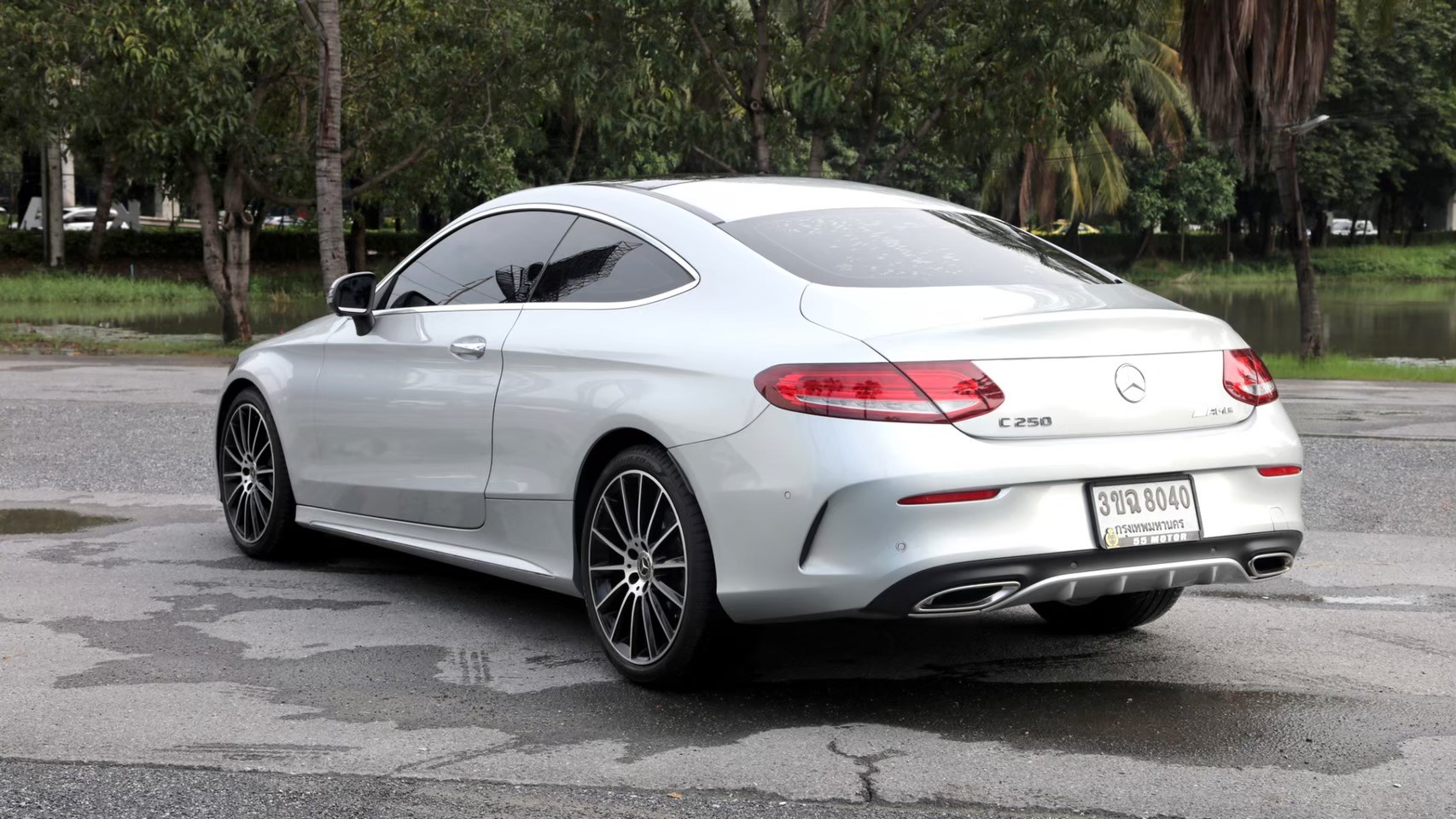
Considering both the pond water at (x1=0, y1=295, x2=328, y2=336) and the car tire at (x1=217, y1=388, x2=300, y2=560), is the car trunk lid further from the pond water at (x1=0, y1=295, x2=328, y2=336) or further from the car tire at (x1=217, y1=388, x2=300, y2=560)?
the pond water at (x1=0, y1=295, x2=328, y2=336)

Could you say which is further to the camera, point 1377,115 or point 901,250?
point 1377,115

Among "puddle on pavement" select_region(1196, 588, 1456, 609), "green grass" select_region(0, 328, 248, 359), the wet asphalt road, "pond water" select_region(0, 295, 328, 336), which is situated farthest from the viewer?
"pond water" select_region(0, 295, 328, 336)

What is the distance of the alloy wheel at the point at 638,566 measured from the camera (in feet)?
16.0

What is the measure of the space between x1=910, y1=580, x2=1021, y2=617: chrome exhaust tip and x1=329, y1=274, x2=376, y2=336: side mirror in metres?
2.96

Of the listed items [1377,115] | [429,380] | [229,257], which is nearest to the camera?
[429,380]

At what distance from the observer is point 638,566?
5.02m

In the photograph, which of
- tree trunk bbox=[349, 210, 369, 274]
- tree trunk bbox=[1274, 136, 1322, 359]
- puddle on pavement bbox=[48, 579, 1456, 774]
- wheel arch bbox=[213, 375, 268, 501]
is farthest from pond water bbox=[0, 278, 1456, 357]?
puddle on pavement bbox=[48, 579, 1456, 774]

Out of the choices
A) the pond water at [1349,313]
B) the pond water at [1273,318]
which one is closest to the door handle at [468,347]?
the pond water at [1349,313]

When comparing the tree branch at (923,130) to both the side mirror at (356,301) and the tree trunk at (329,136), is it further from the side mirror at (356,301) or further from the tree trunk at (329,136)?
the side mirror at (356,301)

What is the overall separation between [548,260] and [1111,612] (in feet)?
7.65

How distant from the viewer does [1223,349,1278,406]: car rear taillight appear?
4.81 metres

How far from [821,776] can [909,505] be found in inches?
28.7

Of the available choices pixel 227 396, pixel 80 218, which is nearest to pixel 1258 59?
pixel 227 396

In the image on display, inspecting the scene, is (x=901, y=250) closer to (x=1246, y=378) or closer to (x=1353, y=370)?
(x=1246, y=378)
